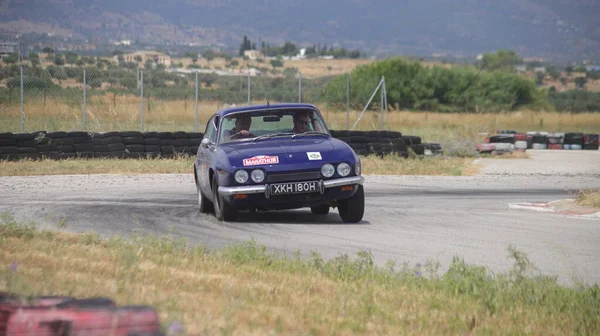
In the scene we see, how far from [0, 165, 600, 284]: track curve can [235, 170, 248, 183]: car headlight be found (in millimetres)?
573

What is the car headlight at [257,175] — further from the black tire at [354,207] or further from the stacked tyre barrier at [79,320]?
the stacked tyre barrier at [79,320]

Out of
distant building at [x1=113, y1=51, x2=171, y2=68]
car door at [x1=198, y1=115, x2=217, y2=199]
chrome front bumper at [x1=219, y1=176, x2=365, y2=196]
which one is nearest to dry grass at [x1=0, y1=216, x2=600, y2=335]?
chrome front bumper at [x1=219, y1=176, x2=365, y2=196]

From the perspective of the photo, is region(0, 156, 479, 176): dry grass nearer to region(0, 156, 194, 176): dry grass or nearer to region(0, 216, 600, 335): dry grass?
region(0, 156, 194, 176): dry grass

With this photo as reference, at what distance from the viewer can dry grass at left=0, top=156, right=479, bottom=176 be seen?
2086 cm

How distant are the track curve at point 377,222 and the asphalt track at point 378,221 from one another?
0.01 m

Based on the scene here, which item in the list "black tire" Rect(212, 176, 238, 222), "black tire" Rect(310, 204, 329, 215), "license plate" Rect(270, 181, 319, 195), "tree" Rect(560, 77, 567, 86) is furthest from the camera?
"tree" Rect(560, 77, 567, 86)

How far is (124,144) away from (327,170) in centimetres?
1282

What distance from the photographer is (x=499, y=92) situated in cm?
6075

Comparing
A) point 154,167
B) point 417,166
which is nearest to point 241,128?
point 154,167

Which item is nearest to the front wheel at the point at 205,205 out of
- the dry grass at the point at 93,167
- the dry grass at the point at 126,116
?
the dry grass at the point at 93,167

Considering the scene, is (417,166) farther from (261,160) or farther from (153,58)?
(153,58)

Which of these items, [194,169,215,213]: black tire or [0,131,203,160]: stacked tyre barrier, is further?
[0,131,203,160]: stacked tyre barrier

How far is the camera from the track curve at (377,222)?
9992mm

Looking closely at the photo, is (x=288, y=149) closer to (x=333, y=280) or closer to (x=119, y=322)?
(x=333, y=280)
